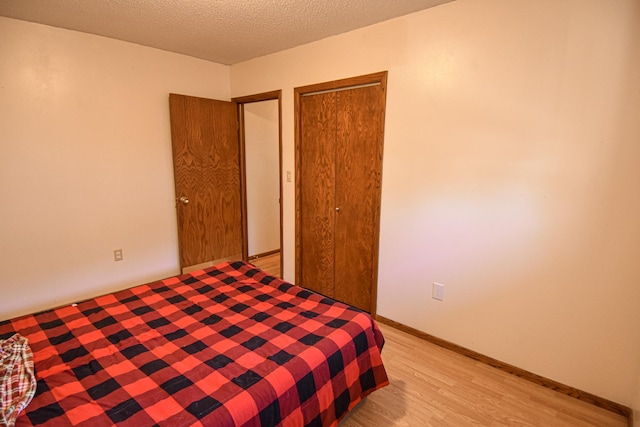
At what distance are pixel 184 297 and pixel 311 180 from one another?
157cm

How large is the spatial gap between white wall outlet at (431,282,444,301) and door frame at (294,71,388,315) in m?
0.50

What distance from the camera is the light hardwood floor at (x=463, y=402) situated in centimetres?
170

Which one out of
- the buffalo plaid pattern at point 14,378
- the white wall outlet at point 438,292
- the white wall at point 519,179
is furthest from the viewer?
the white wall outlet at point 438,292

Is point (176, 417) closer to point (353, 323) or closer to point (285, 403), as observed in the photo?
point (285, 403)

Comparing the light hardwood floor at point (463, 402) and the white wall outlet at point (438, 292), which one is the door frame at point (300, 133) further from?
the light hardwood floor at point (463, 402)

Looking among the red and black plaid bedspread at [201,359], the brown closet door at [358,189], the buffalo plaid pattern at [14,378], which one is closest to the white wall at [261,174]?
the brown closet door at [358,189]

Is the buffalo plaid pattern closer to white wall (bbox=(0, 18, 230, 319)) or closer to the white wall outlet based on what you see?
white wall (bbox=(0, 18, 230, 319))

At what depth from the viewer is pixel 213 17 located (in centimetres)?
232

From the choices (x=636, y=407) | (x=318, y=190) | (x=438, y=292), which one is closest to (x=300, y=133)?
(x=318, y=190)

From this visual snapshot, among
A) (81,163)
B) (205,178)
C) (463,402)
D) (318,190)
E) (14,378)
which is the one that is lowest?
(463,402)

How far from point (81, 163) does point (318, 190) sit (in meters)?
2.09

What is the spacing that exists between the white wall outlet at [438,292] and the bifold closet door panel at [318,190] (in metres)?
0.99

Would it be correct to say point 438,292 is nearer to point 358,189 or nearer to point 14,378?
point 358,189

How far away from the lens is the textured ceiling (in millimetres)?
2109
